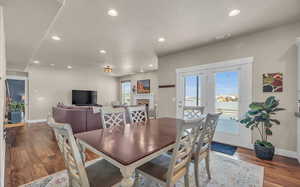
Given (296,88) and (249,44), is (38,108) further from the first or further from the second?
(296,88)

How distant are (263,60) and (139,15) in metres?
2.82

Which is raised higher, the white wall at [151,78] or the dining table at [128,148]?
the white wall at [151,78]

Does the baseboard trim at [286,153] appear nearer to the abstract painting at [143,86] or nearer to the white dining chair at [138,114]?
the white dining chair at [138,114]

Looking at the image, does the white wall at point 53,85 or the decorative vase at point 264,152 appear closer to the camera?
the decorative vase at point 264,152

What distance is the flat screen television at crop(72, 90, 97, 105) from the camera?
718 centimetres

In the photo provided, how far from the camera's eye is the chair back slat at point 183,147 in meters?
1.09

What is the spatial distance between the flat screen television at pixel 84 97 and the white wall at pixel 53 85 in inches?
11.1

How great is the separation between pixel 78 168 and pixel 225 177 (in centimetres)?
207

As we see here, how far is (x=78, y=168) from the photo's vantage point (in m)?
0.99

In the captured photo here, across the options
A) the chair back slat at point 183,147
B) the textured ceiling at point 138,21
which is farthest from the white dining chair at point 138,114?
the textured ceiling at point 138,21

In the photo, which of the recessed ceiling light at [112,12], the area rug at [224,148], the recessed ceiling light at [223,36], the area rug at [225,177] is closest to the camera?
the area rug at [225,177]

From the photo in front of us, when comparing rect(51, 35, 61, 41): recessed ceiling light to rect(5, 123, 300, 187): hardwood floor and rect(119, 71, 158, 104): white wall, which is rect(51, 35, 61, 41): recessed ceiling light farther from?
rect(119, 71, 158, 104): white wall

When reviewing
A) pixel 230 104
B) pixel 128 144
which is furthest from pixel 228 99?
pixel 128 144

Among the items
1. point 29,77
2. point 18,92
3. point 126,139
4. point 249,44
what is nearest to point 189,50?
point 249,44
